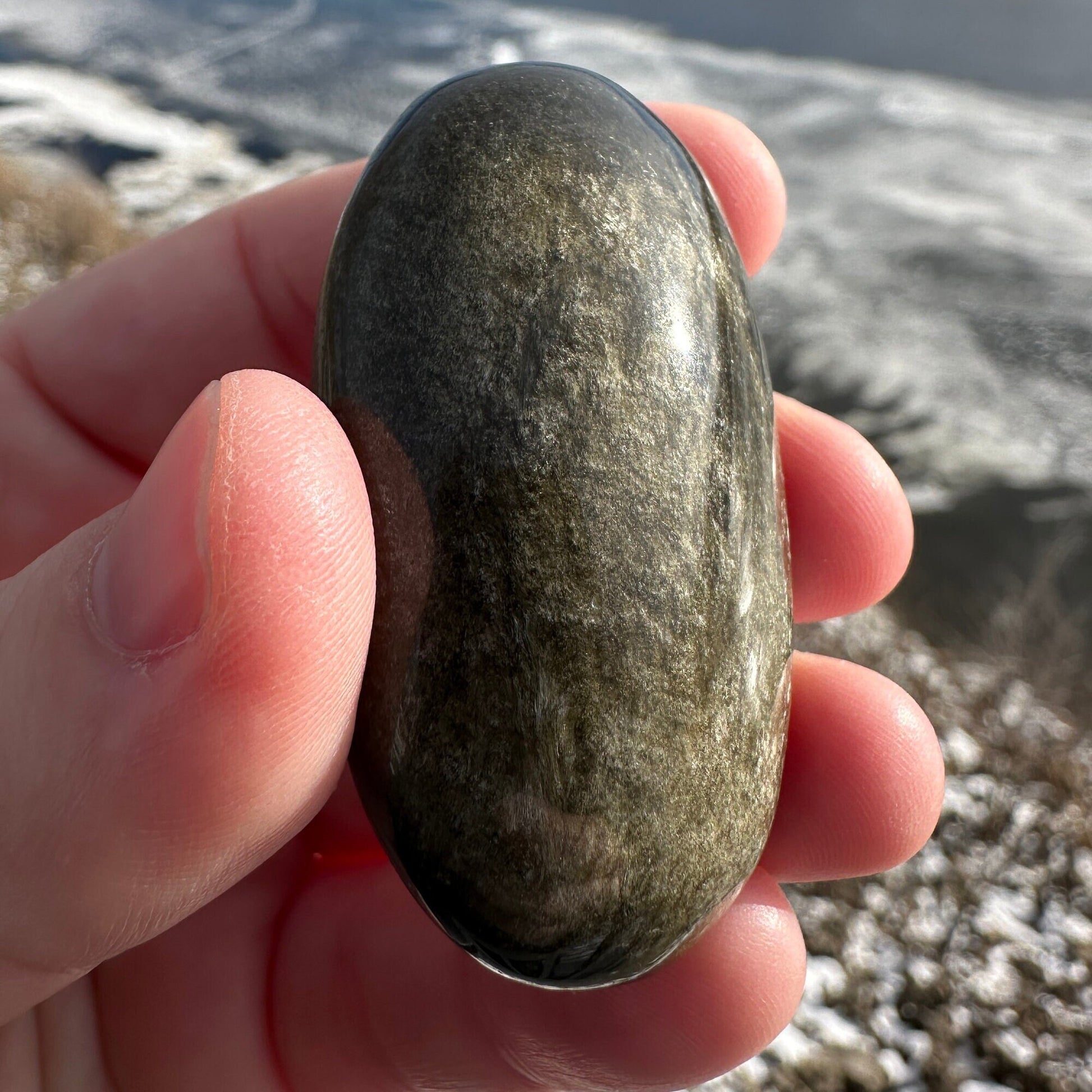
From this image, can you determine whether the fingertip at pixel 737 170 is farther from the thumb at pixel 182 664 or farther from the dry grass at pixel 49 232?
the dry grass at pixel 49 232

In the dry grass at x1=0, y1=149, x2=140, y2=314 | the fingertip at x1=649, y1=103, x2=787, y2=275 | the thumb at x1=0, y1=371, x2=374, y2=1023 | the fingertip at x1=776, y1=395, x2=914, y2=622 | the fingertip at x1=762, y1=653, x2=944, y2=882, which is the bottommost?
the dry grass at x1=0, y1=149, x2=140, y2=314

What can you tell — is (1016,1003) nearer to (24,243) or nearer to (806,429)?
(806,429)

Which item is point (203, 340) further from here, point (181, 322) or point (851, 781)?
point (851, 781)

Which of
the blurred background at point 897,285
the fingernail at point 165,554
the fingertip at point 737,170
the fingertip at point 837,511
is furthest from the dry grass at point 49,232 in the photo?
the fingernail at point 165,554

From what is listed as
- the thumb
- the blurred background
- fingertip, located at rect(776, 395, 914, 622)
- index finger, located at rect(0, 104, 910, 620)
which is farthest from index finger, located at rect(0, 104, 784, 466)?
the blurred background

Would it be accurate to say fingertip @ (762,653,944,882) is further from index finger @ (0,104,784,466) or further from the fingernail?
the fingernail

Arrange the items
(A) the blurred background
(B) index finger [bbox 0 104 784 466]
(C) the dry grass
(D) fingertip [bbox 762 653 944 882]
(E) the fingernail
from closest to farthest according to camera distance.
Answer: (E) the fingernail → (D) fingertip [bbox 762 653 944 882] → (B) index finger [bbox 0 104 784 466] → (A) the blurred background → (C) the dry grass

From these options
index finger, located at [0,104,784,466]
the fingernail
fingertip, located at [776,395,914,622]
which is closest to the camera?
the fingernail

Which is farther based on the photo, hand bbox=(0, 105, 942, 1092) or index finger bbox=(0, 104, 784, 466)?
index finger bbox=(0, 104, 784, 466)
